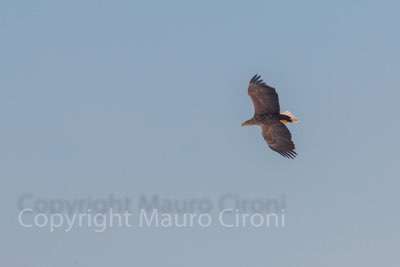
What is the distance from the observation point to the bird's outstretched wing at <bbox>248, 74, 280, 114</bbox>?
93062mm

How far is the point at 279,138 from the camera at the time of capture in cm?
9375

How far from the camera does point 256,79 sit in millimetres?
→ 93250

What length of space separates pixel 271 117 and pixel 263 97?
107 centimetres

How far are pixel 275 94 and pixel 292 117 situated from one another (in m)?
1.39

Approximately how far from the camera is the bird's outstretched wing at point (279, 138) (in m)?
93.3

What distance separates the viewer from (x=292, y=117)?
93.1 meters

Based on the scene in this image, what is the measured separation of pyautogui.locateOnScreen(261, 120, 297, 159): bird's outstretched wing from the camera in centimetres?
9331

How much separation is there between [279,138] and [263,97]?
2.12 metres

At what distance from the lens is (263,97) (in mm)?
93188

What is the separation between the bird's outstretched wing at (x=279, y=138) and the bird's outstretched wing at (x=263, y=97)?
0.67 m

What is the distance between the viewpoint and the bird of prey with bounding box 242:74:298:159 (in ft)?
305

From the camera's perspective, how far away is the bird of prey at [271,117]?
305ft

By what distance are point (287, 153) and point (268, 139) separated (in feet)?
4.53

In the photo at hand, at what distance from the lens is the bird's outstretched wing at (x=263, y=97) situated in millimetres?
93062
